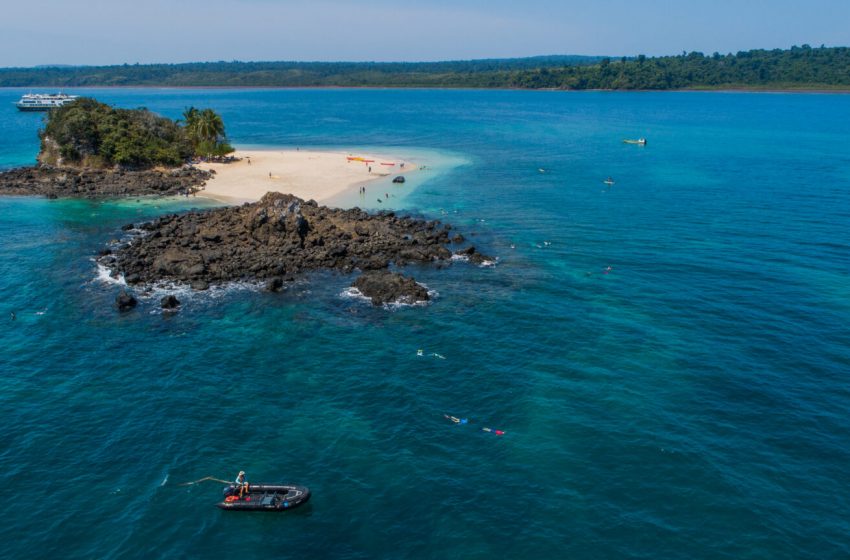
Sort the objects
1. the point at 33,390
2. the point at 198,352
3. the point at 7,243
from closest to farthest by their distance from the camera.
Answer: the point at 33,390
the point at 198,352
the point at 7,243

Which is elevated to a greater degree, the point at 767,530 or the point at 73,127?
the point at 73,127

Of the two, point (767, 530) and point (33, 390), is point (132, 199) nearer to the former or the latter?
point (33, 390)

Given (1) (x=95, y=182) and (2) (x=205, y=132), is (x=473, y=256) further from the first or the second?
(2) (x=205, y=132)

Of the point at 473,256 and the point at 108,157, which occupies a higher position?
the point at 108,157

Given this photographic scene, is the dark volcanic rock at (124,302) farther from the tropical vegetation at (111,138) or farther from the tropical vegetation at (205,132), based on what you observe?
the tropical vegetation at (205,132)

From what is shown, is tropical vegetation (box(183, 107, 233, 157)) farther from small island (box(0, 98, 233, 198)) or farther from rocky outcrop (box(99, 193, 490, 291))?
rocky outcrop (box(99, 193, 490, 291))

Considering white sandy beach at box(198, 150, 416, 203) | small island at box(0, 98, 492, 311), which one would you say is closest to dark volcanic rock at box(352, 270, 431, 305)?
small island at box(0, 98, 492, 311)

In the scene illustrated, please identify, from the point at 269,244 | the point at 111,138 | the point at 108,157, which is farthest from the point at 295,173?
the point at 269,244

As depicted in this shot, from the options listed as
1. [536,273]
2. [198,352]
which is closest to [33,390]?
[198,352]
